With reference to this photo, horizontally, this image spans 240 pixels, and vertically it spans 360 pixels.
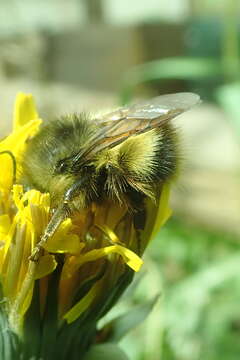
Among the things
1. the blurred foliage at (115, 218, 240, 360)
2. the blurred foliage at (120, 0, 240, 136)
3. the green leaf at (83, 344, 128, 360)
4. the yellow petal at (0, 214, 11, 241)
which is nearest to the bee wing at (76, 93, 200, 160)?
the yellow petal at (0, 214, 11, 241)

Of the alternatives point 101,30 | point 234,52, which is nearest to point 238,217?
point 234,52

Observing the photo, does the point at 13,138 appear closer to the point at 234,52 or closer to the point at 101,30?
the point at 234,52

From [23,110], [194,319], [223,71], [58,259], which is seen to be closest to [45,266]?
[58,259]

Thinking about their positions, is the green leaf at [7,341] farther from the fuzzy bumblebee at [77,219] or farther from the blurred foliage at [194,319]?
the blurred foliage at [194,319]

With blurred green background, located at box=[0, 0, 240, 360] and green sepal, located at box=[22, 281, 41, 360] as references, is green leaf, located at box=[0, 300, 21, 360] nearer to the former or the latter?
green sepal, located at box=[22, 281, 41, 360]

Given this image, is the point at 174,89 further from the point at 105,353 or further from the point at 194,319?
the point at 105,353
